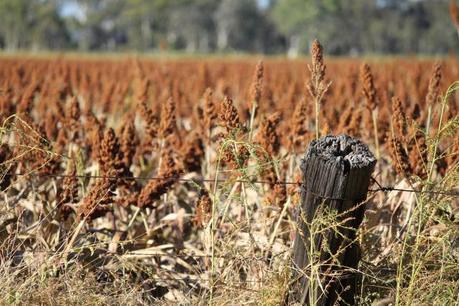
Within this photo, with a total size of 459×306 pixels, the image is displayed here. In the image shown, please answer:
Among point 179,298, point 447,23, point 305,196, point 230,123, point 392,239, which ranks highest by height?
point 447,23

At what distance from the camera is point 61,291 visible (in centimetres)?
243

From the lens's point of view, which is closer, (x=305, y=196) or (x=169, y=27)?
(x=305, y=196)

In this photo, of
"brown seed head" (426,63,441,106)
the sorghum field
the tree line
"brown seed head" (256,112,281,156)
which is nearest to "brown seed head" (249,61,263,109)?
the sorghum field

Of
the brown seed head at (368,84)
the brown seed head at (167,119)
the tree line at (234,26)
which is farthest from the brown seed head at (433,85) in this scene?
Answer: the tree line at (234,26)

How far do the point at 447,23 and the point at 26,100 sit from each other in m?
77.9

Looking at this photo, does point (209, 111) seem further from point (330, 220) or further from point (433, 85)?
point (330, 220)

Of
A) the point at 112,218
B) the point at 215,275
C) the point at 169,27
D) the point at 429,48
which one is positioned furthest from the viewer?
the point at 169,27

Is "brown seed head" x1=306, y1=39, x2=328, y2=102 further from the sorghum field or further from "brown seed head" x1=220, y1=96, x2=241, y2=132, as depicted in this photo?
"brown seed head" x1=220, y1=96, x2=241, y2=132

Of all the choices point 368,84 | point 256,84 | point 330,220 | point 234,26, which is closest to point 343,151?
point 330,220

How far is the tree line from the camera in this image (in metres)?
68.2

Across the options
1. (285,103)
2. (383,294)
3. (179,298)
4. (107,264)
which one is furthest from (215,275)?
(285,103)

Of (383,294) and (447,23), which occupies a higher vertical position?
(447,23)

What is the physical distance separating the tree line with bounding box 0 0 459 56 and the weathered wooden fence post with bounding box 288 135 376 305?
63949 millimetres

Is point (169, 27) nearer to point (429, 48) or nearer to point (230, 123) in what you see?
point (429, 48)
